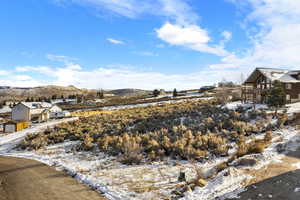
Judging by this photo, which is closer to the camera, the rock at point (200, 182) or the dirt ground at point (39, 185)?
the rock at point (200, 182)

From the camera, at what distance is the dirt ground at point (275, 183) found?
6.71 meters

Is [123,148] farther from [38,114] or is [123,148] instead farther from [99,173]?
[38,114]

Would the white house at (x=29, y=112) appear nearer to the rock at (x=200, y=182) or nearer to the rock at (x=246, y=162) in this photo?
the rock at (x=200, y=182)

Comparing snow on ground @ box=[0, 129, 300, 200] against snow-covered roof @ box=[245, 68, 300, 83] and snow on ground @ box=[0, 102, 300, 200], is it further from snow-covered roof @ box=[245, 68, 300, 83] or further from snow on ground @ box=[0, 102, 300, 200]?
snow-covered roof @ box=[245, 68, 300, 83]

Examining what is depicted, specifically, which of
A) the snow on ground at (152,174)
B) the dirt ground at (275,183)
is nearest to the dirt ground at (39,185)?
the snow on ground at (152,174)

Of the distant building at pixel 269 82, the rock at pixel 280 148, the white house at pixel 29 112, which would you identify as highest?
the distant building at pixel 269 82

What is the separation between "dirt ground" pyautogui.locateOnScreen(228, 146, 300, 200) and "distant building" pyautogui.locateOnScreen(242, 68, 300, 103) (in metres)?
22.6

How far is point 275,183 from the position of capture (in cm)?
746

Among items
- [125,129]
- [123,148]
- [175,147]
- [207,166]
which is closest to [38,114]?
[125,129]

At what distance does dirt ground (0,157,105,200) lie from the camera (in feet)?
27.2

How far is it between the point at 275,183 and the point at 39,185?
33.6 ft

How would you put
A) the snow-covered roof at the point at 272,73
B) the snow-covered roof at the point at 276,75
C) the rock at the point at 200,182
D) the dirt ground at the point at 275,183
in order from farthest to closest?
the snow-covered roof at the point at 272,73
the snow-covered roof at the point at 276,75
the rock at the point at 200,182
the dirt ground at the point at 275,183

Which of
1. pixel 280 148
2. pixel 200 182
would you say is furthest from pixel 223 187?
pixel 280 148

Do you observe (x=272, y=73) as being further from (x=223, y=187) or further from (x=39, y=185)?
(x=39, y=185)
